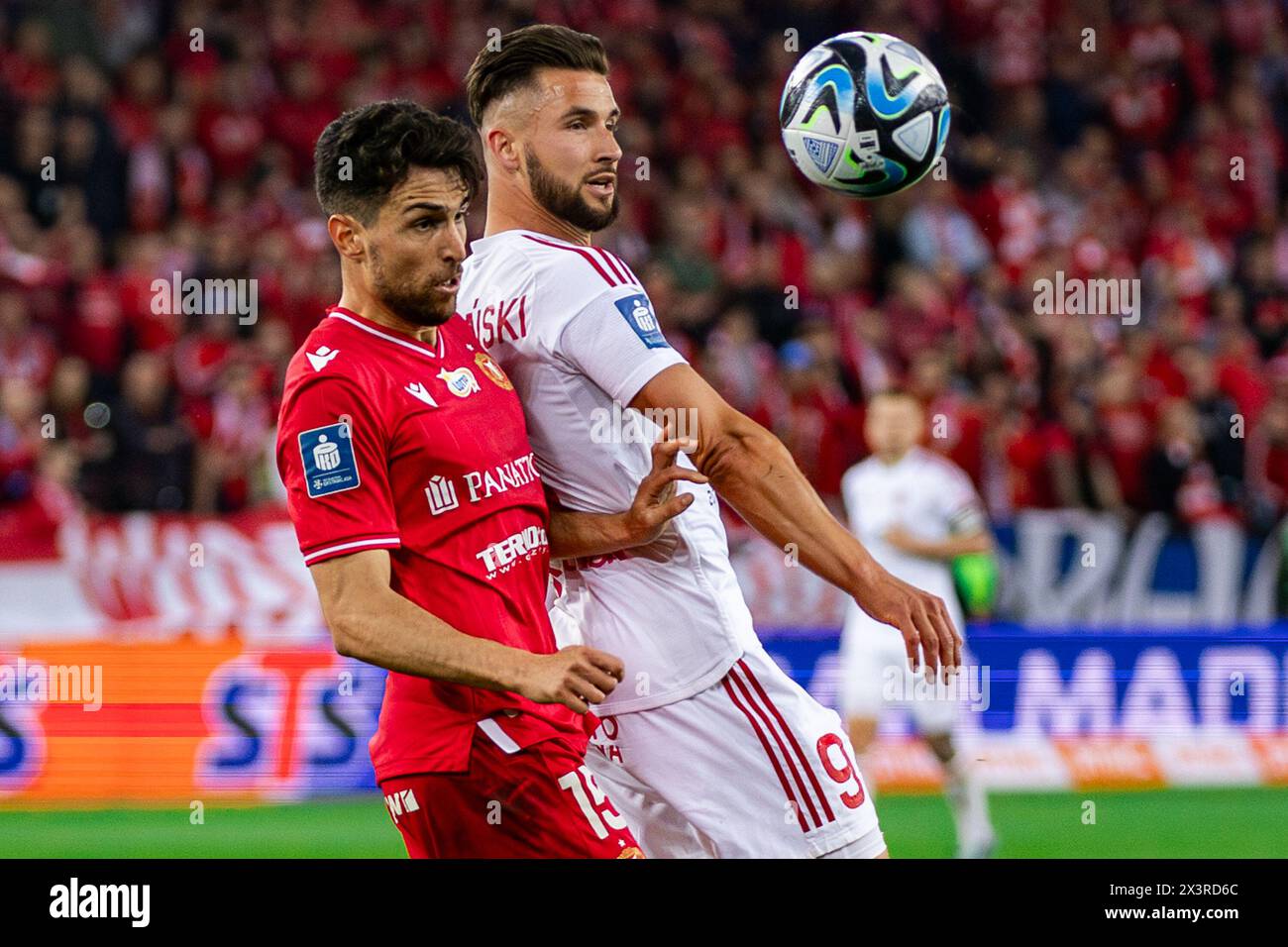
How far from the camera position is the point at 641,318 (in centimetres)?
383

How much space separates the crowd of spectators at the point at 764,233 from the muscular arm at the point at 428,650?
6.84 m

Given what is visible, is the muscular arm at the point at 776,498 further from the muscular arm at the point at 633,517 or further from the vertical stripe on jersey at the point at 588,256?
the vertical stripe on jersey at the point at 588,256

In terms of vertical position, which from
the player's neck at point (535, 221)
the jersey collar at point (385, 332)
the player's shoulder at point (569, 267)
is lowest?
the jersey collar at point (385, 332)

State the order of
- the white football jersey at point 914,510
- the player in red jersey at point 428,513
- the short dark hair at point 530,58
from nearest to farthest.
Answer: the player in red jersey at point 428,513, the short dark hair at point 530,58, the white football jersey at point 914,510

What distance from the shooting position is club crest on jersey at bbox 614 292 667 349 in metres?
3.80

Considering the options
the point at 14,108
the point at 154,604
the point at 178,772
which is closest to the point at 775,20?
the point at 14,108

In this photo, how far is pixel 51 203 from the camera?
12062 millimetres

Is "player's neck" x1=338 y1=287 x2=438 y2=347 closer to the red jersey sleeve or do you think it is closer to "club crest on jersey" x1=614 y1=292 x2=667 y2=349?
the red jersey sleeve

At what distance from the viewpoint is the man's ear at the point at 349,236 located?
3715 millimetres

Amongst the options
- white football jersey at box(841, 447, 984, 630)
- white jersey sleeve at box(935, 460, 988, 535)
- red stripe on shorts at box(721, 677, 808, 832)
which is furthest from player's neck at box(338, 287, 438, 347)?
white jersey sleeve at box(935, 460, 988, 535)

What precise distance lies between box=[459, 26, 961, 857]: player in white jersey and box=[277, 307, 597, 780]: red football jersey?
0.24 meters

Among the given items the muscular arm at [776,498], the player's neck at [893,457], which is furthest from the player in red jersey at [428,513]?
the player's neck at [893,457]

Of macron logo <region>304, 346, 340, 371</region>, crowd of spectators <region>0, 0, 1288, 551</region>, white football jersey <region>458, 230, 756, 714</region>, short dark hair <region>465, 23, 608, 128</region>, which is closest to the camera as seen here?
macron logo <region>304, 346, 340, 371</region>
